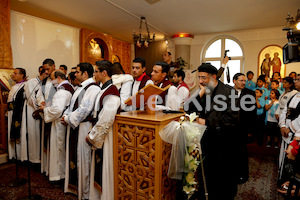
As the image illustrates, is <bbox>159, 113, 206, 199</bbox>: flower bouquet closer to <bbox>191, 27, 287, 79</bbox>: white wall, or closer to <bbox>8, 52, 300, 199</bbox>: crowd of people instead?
<bbox>8, 52, 300, 199</bbox>: crowd of people

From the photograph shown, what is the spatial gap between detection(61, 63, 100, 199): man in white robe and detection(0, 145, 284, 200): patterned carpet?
289 mm

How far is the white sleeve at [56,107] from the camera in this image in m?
2.84

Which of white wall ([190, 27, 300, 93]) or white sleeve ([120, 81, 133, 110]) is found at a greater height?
white wall ([190, 27, 300, 93])

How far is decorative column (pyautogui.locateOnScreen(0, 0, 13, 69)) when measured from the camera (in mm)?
4492

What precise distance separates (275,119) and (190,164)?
373 centimetres

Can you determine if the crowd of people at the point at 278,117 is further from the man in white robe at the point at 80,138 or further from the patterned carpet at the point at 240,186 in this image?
the man in white robe at the point at 80,138

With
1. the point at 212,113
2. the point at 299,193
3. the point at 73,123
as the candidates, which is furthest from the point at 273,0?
the point at 73,123

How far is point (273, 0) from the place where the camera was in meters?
5.00

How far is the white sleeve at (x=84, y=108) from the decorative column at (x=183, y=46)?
6.89m

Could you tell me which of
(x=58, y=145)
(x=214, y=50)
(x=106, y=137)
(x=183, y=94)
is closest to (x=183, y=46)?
(x=214, y=50)

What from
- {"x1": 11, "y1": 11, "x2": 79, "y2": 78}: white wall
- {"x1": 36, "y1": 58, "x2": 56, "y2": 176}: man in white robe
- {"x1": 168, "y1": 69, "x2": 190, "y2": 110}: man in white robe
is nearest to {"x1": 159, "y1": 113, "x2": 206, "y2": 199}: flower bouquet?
{"x1": 168, "y1": 69, "x2": 190, "y2": 110}: man in white robe

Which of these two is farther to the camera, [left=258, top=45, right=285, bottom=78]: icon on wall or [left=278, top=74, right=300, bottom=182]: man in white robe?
[left=258, top=45, right=285, bottom=78]: icon on wall

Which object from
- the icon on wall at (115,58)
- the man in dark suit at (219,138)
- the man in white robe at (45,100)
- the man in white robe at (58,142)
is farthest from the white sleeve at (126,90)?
the icon on wall at (115,58)

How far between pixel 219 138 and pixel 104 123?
1240 millimetres
